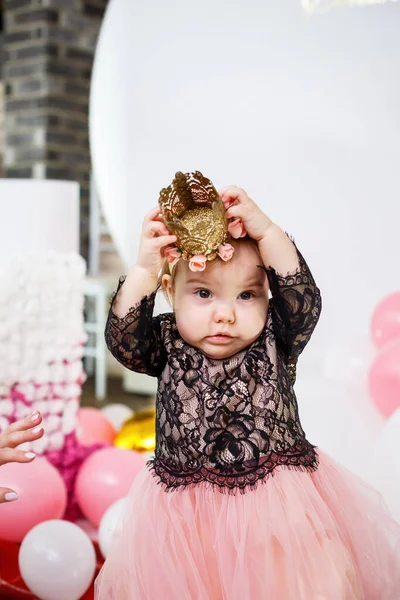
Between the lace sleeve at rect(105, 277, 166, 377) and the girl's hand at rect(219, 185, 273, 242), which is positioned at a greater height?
the girl's hand at rect(219, 185, 273, 242)

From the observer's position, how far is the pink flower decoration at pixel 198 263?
4.66ft

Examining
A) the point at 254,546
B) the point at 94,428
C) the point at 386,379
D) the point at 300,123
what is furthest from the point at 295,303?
the point at 300,123

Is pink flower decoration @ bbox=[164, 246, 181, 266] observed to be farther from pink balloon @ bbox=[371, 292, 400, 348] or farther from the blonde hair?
pink balloon @ bbox=[371, 292, 400, 348]

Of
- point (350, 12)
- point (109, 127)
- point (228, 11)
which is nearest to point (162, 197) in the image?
point (350, 12)

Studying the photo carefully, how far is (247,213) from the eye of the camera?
144 cm

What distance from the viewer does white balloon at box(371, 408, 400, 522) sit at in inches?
77.5

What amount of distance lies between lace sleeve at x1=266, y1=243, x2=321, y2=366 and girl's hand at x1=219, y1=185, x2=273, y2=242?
0.08m

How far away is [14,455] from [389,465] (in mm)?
1009

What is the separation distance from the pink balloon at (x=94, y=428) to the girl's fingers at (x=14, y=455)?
1.56 meters

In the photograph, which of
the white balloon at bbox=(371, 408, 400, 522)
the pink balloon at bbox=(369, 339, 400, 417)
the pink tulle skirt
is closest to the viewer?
the pink tulle skirt

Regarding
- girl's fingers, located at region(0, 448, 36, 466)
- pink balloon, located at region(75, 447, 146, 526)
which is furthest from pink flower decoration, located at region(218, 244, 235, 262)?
pink balloon, located at region(75, 447, 146, 526)

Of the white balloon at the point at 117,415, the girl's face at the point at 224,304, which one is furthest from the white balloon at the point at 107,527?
the white balloon at the point at 117,415

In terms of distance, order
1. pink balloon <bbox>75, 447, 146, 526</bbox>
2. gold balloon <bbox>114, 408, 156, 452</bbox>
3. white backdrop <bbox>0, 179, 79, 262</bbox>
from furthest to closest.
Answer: gold balloon <bbox>114, 408, 156, 452</bbox> → white backdrop <bbox>0, 179, 79, 262</bbox> → pink balloon <bbox>75, 447, 146, 526</bbox>

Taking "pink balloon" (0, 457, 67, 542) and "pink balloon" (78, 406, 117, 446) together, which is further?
"pink balloon" (78, 406, 117, 446)
